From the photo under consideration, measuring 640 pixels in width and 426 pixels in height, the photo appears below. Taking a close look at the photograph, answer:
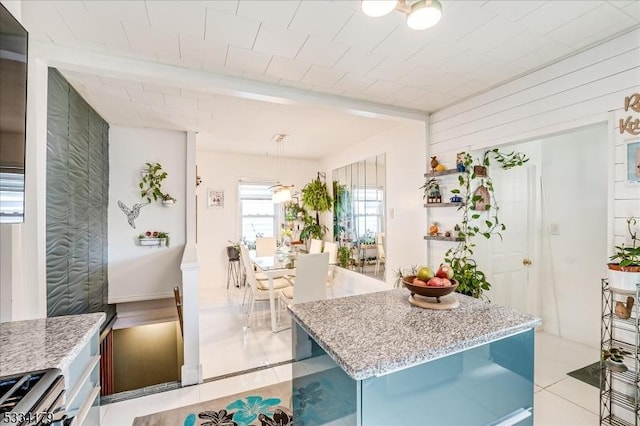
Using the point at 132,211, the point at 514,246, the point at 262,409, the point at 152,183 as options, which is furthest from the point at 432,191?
the point at 132,211

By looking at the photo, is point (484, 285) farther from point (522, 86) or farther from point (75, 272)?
point (75, 272)

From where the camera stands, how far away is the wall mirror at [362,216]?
4.45 meters

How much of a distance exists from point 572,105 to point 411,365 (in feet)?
8.09

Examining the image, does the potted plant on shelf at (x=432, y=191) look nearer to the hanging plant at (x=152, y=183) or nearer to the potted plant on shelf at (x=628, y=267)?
the potted plant on shelf at (x=628, y=267)

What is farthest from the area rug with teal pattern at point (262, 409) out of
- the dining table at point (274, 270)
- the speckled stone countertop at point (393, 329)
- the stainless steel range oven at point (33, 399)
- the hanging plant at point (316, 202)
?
the hanging plant at point (316, 202)

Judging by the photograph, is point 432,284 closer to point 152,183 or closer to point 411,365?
point 411,365

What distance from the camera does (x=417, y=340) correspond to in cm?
120

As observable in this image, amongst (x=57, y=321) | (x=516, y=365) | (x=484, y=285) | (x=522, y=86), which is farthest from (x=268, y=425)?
(x=522, y=86)

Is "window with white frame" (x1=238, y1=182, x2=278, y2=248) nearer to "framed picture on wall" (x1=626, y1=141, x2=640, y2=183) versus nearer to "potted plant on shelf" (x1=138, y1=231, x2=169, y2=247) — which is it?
"potted plant on shelf" (x1=138, y1=231, x2=169, y2=247)

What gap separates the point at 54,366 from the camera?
1.02 metres

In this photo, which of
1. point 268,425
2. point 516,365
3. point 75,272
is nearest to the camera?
point 516,365

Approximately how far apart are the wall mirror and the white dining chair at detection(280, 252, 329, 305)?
47.6 inches

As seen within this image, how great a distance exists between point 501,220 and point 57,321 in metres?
3.92

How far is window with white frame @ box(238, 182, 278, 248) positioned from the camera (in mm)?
6129
